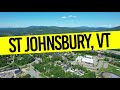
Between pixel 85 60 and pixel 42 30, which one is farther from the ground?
pixel 42 30

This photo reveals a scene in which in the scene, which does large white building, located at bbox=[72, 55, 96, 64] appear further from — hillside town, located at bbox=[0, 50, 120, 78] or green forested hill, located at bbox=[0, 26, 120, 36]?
green forested hill, located at bbox=[0, 26, 120, 36]

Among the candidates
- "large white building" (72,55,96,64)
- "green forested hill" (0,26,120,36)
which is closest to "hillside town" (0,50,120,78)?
"large white building" (72,55,96,64)

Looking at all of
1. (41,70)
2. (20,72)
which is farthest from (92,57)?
(20,72)

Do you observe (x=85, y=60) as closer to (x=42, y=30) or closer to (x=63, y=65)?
(x=63, y=65)

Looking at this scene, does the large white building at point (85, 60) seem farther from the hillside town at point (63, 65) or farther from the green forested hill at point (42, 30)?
the green forested hill at point (42, 30)

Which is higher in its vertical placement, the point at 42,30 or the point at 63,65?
the point at 42,30

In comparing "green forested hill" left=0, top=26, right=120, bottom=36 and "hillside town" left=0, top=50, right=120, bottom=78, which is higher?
"green forested hill" left=0, top=26, right=120, bottom=36

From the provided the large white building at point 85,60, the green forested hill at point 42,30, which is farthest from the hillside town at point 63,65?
the green forested hill at point 42,30

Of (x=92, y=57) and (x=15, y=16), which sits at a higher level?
(x=15, y=16)

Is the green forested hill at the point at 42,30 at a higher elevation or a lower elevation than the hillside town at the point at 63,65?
higher

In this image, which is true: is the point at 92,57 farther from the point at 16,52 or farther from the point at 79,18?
the point at 16,52

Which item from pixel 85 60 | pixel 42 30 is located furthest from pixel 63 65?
pixel 42 30
